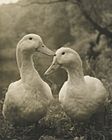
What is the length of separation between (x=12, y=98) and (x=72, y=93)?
0.67ft

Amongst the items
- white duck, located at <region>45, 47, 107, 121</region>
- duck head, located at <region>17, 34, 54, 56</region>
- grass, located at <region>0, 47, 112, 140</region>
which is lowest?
grass, located at <region>0, 47, 112, 140</region>

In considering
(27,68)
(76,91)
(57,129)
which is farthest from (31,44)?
(57,129)

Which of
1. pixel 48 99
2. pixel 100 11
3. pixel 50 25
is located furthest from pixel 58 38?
pixel 48 99

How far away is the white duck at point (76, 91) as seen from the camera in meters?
1.73

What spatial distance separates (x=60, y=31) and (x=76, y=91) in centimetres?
40

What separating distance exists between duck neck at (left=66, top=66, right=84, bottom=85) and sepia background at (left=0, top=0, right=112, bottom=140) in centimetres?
27

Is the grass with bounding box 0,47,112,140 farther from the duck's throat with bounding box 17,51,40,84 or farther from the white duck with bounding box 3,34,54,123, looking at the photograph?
the duck's throat with bounding box 17,51,40,84

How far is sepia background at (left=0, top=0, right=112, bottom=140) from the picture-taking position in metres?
2.07

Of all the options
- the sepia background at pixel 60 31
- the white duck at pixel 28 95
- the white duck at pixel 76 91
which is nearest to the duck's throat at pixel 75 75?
the white duck at pixel 76 91

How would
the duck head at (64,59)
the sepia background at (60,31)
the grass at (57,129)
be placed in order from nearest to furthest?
1. the duck head at (64,59)
2. the grass at (57,129)
3. the sepia background at (60,31)

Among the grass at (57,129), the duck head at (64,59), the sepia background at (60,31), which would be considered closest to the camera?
the duck head at (64,59)

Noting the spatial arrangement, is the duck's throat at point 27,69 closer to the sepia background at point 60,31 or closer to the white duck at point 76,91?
the white duck at point 76,91

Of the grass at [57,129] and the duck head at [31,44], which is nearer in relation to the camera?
the duck head at [31,44]

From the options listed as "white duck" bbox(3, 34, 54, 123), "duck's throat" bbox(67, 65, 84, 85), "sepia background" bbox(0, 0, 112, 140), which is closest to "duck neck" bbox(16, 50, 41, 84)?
"white duck" bbox(3, 34, 54, 123)
